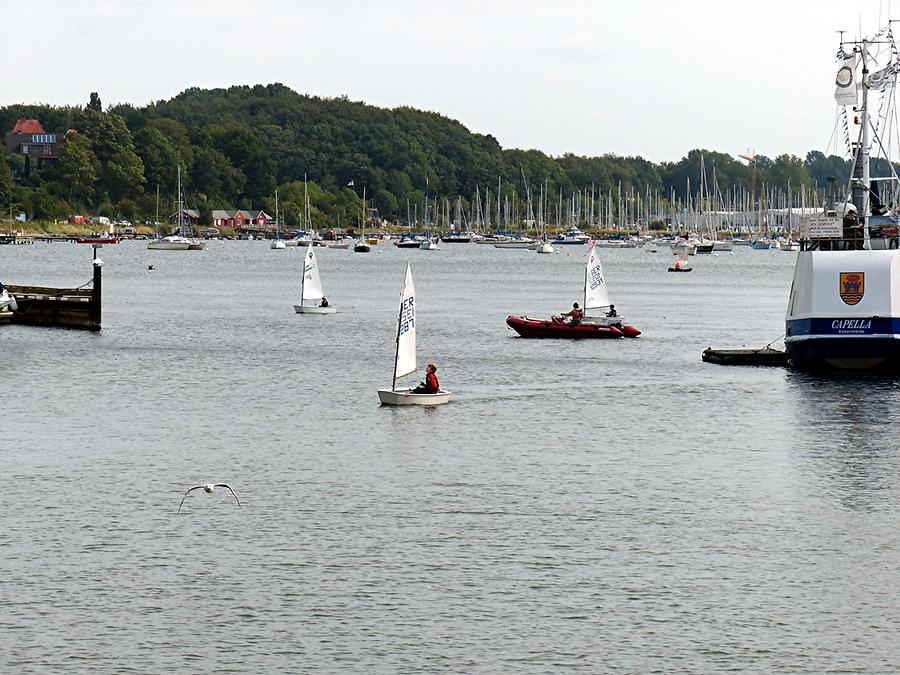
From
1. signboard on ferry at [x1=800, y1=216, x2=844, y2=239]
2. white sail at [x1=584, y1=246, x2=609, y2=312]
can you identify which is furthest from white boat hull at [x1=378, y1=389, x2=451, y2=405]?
white sail at [x1=584, y1=246, x2=609, y2=312]

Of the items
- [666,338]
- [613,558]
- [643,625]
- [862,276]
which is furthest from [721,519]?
[666,338]

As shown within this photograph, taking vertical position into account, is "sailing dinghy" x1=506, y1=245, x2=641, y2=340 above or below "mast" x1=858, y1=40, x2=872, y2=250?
below

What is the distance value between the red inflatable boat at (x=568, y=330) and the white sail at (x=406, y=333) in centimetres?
3645

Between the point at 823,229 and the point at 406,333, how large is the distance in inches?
939

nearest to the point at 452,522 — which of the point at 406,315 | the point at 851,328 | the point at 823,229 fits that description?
the point at 406,315

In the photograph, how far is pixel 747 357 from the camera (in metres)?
90.7

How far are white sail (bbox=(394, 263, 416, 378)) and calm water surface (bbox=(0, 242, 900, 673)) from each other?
2.77 metres

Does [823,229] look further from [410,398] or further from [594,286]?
[594,286]

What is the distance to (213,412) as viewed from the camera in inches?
2753

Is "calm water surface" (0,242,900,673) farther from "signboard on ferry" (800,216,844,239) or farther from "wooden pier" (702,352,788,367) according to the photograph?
"signboard on ferry" (800,216,844,239)

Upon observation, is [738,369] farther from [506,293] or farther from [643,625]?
[506,293]

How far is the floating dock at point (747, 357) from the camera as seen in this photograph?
3514 inches

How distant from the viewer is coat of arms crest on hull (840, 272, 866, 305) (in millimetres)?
78250

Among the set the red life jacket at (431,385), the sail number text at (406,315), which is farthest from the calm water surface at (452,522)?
the sail number text at (406,315)
